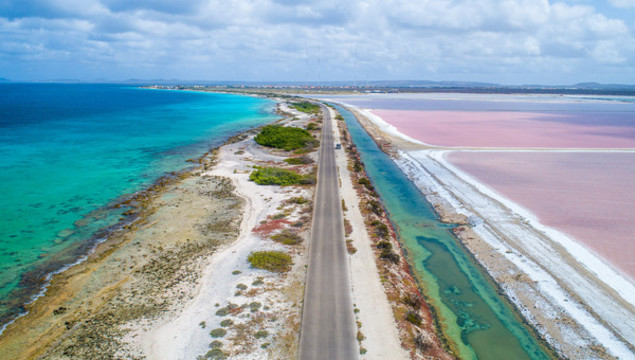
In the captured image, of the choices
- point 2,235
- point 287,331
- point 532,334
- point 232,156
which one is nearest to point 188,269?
point 287,331

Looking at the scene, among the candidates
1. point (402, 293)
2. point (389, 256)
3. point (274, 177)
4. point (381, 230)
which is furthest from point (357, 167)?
point (402, 293)

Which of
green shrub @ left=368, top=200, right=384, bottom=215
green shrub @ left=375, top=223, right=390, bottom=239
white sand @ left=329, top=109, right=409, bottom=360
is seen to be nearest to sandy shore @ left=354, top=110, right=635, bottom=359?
green shrub @ left=368, top=200, right=384, bottom=215

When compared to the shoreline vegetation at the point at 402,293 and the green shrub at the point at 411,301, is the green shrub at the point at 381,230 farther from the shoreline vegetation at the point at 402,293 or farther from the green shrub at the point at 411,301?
the green shrub at the point at 411,301

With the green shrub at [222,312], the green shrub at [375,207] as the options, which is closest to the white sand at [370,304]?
the green shrub at [375,207]

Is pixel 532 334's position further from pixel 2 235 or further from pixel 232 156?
pixel 232 156

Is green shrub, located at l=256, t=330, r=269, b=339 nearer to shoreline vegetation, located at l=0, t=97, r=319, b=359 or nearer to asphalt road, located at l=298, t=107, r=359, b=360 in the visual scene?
shoreline vegetation, located at l=0, t=97, r=319, b=359

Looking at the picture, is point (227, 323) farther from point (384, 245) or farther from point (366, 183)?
point (366, 183)
